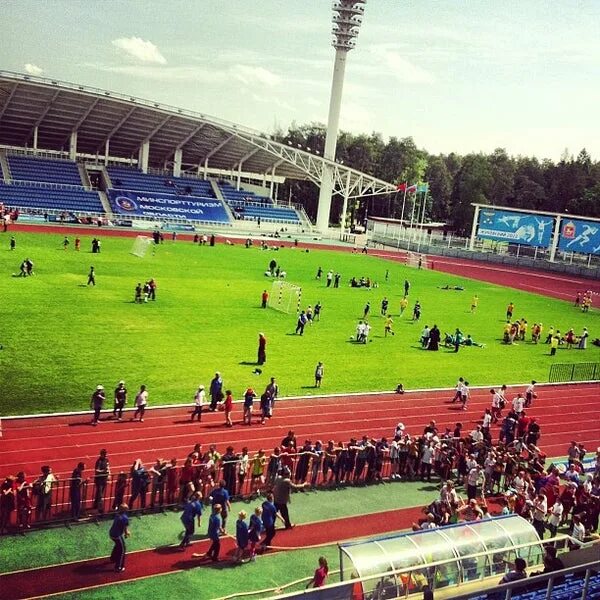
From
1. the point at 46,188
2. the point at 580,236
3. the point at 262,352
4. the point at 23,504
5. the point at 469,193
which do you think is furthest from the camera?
the point at 469,193

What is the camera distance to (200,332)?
95.1 feet

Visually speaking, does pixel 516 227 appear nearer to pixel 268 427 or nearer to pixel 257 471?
pixel 268 427

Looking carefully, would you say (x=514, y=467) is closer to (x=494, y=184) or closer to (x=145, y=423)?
(x=145, y=423)

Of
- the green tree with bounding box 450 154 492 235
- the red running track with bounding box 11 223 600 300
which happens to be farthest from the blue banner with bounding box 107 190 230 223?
the green tree with bounding box 450 154 492 235

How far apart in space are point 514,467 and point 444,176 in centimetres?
10985

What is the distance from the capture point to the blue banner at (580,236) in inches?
2532

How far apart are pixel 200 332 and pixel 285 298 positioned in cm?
841

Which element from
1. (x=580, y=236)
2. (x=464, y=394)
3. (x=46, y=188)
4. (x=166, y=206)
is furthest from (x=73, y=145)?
(x=464, y=394)

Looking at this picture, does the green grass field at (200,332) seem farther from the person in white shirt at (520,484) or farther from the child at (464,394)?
the person in white shirt at (520,484)

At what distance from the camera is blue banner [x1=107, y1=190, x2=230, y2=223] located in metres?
71.1

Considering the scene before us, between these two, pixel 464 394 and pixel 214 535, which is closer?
pixel 214 535

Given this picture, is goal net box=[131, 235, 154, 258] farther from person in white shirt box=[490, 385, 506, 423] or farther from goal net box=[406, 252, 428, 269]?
person in white shirt box=[490, 385, 506, 423]

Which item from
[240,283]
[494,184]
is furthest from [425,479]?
[494,184]

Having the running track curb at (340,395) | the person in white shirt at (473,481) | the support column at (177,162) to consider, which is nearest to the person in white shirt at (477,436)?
the person in white shirt at (473,481)
